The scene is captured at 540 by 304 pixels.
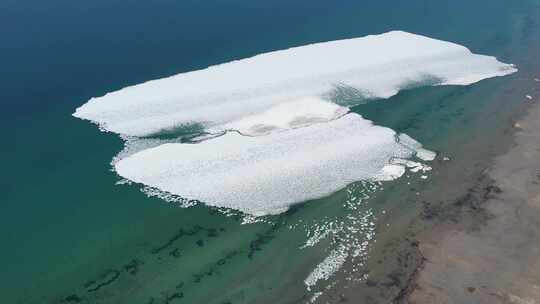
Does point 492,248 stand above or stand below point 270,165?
below

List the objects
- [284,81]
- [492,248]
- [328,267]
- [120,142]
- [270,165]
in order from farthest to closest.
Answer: [284,81]
[120,142]
[270,165]
[492,248]
[328,267]

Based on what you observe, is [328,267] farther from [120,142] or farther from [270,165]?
[120,142]

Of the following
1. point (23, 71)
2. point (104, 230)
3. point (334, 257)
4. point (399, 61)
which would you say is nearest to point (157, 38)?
point (23, 71)

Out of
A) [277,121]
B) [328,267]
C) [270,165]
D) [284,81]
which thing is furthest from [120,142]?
[328,267]

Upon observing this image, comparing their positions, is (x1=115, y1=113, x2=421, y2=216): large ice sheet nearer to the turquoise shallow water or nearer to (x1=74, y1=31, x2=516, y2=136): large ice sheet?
the turquoise shallow water

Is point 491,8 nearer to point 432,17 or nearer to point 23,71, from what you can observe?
point 432,17

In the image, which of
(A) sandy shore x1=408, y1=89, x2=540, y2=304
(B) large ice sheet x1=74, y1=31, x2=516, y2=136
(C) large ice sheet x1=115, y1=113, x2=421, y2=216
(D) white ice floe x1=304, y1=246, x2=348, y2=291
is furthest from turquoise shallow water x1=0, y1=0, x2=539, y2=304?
(A) sandy shore x1=408, y1=89, x2=540, y2=304

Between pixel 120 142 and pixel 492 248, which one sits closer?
pixel 492 248
